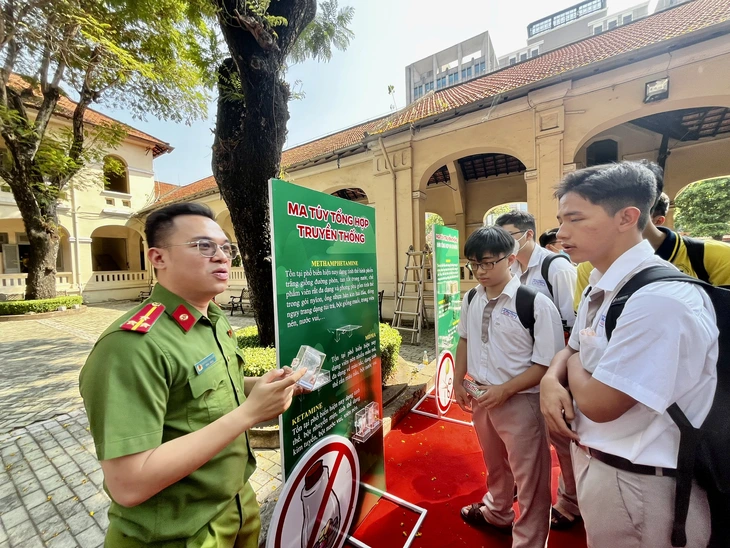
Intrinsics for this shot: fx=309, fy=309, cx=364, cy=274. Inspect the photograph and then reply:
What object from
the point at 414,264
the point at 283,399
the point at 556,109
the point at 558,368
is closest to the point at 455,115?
the point at 556,109

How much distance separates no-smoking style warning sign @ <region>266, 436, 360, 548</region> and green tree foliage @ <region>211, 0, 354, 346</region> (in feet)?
8.03

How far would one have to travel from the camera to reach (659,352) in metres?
0.92

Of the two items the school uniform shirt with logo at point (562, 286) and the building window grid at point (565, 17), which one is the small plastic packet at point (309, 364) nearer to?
the school uniform shirt with logo at point (562, 286)

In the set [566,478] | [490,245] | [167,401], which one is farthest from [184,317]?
[566,478]

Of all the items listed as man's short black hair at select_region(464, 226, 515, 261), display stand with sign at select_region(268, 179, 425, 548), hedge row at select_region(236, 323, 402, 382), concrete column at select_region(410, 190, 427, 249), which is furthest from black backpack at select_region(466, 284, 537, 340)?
concrete column at select_region(410, 190, 427, 249)

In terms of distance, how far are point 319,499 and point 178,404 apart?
0.98 meters

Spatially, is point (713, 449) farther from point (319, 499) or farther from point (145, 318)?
point (145, 318)

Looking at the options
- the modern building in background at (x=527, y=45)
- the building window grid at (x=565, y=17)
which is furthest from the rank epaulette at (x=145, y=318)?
the building window grid at (x=565, y=17)

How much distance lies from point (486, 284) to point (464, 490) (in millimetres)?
1757

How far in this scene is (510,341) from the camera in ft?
6.17

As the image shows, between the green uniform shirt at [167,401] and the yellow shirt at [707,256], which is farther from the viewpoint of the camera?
the yellow shirt at [707,256]

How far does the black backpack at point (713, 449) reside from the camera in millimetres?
933

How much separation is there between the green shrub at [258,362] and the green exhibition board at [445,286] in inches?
77.2

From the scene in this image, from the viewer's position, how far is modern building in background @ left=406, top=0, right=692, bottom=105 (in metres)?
32.8
